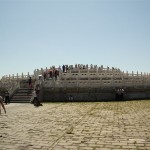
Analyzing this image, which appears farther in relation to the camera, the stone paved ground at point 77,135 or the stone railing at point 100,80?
the stone railing at point 100,80

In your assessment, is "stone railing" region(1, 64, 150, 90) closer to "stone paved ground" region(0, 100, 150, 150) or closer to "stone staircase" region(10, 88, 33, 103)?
"stone staircase" region(10, 88, 33, 103)

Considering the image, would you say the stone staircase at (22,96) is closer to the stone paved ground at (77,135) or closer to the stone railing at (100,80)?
the stone railing at (100,80)

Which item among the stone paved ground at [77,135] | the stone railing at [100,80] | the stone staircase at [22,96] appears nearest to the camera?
the stone paved ground at [77,135]

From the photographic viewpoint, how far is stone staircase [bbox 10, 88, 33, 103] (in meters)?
25.8

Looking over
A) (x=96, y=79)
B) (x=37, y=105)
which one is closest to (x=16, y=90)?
(x=37, y=105)

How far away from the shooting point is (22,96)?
2686 centimetres

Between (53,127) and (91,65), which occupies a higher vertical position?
(91,65)

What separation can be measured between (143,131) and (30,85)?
66.4 feet

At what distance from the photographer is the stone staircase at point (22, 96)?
84.8 ft

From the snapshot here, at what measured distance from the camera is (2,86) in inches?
1180

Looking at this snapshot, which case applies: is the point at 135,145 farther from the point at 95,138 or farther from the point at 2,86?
the point at 2,86

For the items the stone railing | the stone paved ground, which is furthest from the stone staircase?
the stone paved ground

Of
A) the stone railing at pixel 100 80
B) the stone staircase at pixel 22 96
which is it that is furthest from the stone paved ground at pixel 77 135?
the stone railing at pixel 100 80

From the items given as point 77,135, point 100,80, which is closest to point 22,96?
point 100,80
